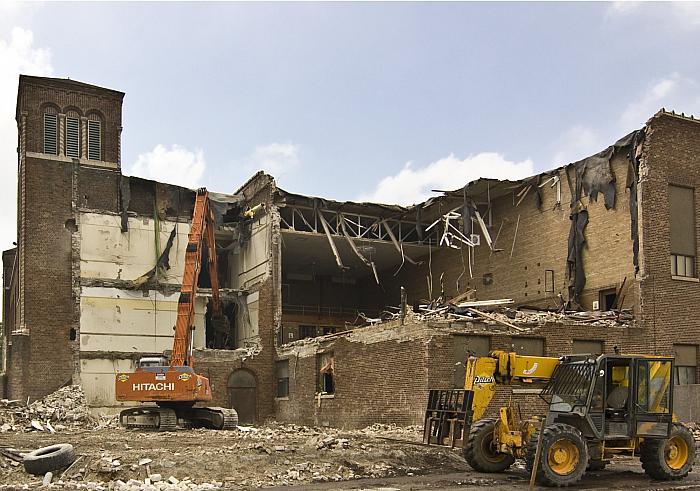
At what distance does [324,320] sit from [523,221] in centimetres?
1300

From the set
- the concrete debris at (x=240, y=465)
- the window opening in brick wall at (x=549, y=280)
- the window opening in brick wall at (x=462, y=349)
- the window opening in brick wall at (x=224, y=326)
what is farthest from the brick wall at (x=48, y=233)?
the window opening in brick wall at (x=549, y=280)

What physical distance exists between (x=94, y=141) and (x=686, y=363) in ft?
83.3

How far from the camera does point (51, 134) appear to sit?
1359 inches

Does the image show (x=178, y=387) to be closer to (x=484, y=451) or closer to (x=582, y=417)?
(x=484, y=451)

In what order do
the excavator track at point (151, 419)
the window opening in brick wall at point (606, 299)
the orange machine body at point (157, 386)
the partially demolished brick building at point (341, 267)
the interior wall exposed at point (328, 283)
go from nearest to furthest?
the orange machine body at point (157, 386) → the partially demolished brick building at point (341, 267) → the excavator track at point (151, 419) → the window opening in brick wall at point (606, 299) → the interior wall exposed at point (328, 283)

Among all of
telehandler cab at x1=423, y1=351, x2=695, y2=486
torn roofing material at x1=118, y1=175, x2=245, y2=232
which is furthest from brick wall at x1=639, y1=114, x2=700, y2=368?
torn roofing material at x1=118, y1=175, x2=245, y2=232

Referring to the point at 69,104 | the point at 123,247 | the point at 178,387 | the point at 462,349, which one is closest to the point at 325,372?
the point at 178,387

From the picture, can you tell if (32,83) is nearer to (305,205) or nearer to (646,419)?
(305,205)

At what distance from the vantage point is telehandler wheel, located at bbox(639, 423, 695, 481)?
13.8m

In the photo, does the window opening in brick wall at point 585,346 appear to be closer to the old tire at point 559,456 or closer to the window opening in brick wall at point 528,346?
the window opening in brick wall at point 528,346

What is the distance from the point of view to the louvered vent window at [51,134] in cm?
3431

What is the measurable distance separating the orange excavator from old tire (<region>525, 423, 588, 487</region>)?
14769 mm

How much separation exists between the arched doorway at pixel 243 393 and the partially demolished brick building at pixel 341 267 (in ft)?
0.19

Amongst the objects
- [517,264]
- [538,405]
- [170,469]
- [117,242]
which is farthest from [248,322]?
[170,469]
